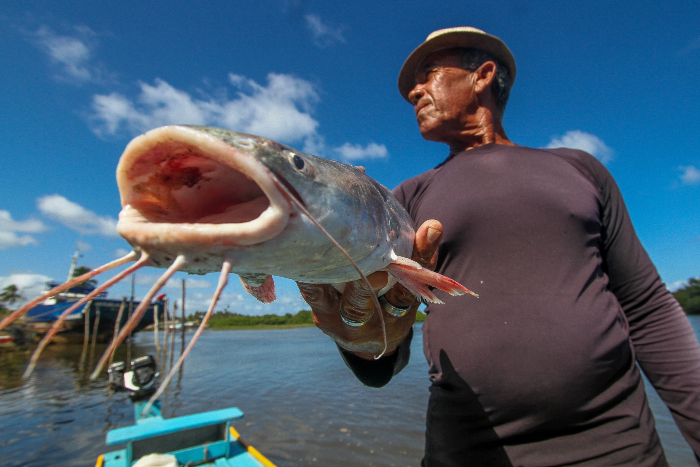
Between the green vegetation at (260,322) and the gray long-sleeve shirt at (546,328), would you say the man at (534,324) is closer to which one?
the gray long-sleeve shirt at (546,328)

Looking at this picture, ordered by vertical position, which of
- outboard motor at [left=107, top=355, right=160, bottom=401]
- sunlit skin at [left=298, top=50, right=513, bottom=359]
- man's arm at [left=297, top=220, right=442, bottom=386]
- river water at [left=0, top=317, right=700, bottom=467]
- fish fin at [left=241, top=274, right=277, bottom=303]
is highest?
sunlit skin at [left=298, top=50, right=513, bottom=359]

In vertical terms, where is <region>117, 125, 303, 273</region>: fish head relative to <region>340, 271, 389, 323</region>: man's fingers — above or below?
above

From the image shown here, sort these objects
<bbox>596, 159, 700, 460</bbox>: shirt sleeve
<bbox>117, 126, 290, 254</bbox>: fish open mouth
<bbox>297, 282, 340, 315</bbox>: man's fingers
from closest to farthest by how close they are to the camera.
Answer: <bbox>117, 126, 290, 254</bbox>: fish open mouth
<bbox>297, 282, 340, 315</bbox>: man's fingers
<bbox>596, 159, 700, 460</bbox>: shirt sleeve

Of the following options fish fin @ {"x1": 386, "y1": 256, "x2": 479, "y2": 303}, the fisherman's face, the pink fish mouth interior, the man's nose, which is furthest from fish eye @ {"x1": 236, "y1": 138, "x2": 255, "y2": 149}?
the man's nose

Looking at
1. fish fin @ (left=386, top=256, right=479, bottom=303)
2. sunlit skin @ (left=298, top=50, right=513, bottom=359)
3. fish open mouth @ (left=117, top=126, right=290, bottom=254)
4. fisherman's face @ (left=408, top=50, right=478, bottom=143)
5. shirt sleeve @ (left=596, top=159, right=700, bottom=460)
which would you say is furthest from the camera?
fisherman's face @ (left=408, top=50, right=478, bottom=143)

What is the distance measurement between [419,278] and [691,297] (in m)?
95.9

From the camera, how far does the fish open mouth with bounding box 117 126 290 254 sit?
881 mm

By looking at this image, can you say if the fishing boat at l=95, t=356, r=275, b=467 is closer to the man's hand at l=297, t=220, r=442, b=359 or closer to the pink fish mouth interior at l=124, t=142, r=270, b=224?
the man's hand at l=297, t=220, r=442, b=359

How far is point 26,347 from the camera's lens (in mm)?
34812

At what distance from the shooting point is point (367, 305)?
1.68 metres

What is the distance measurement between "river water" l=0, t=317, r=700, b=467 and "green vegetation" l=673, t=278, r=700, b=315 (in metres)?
73.5

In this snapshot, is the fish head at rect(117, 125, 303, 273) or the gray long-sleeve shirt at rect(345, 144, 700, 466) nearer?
the fish head at rect(117, 125, 303, 273)

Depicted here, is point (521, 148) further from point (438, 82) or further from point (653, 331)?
point (653, 331)

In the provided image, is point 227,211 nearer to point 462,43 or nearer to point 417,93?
point 417,93
